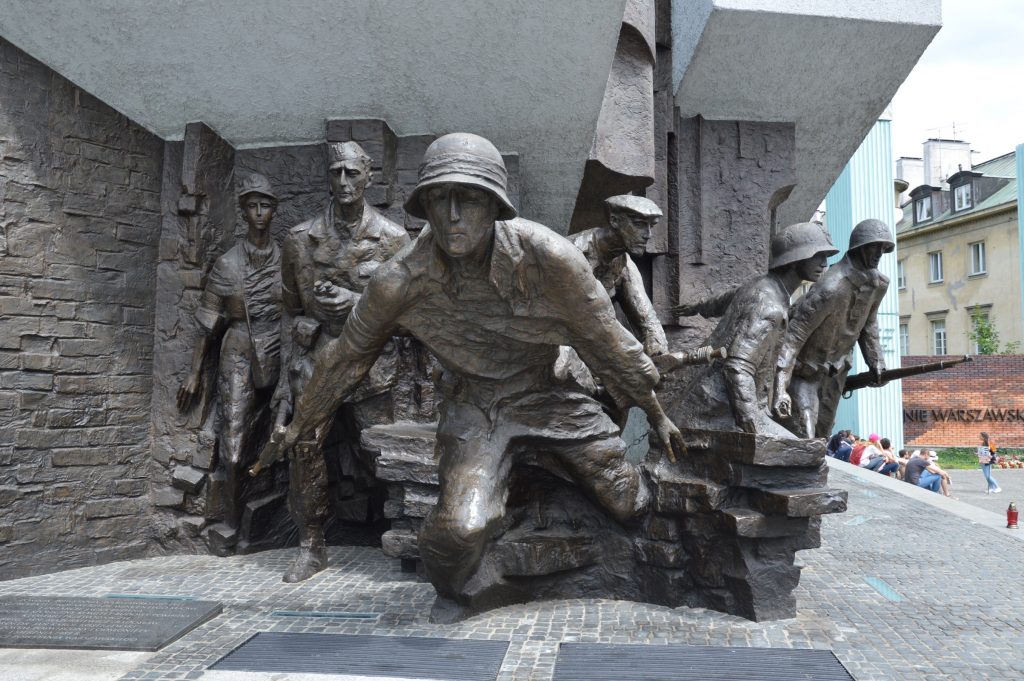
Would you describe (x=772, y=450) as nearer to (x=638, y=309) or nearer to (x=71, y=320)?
(x=638, y=309)

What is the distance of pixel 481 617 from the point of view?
4.39 meters

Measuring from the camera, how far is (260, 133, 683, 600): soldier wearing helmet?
12.4 ft

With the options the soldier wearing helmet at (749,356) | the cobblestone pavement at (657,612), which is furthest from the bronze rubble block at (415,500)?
the soldier wearing helmet at (749,356)

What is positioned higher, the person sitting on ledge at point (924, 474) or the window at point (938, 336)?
the window at point (938, 336)

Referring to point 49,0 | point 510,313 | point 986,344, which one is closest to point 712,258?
point 510,313

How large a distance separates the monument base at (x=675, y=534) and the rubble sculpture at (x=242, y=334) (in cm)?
165

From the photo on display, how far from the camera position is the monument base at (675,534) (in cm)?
432

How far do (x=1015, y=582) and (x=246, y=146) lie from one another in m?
6.40

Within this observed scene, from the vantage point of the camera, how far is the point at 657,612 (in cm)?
452

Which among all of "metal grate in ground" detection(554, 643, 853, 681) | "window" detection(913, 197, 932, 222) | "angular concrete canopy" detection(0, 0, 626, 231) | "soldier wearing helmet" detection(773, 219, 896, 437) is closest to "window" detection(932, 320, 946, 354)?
"window" detection(913, 197, 932, 222)

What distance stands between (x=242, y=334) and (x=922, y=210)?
111ft

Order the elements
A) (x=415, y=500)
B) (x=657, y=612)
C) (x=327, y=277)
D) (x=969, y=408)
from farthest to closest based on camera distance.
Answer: (x=969, y=408) < (x=327, y=277) < (x=415, y=500) < (x=657, y=612)

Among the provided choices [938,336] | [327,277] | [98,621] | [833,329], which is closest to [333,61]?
[327,277]

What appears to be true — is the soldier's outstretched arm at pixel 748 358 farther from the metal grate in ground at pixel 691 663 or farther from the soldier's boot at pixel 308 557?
the soldier's boot at pixel 308 557
